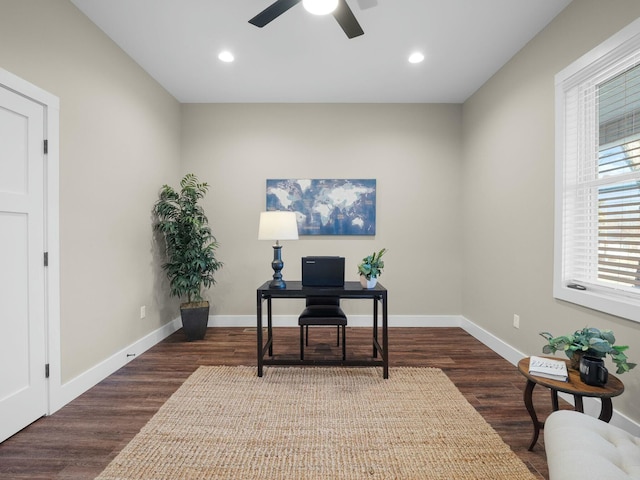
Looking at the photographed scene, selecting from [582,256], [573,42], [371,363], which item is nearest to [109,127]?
[371,363]

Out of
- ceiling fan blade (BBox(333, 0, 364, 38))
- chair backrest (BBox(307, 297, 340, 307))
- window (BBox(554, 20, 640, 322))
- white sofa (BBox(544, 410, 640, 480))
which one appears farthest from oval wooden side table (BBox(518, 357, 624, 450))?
ceiling fan blade (BBox(333, 0, 364, 38))

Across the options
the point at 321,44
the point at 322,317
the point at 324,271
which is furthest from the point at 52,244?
the point at 321,44

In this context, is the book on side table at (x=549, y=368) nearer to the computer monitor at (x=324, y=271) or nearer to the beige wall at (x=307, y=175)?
the beige wall at (x=307, y=175)

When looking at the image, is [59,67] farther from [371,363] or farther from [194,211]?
[371,363]

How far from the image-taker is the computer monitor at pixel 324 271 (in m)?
2.78

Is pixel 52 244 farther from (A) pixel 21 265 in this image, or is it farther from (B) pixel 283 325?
(B) pixel 283 325

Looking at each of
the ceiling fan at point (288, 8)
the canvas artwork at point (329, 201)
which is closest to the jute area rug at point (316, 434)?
the canvas artwork at point (329, 201)

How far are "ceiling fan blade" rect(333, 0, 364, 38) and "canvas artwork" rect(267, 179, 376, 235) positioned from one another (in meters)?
2.03

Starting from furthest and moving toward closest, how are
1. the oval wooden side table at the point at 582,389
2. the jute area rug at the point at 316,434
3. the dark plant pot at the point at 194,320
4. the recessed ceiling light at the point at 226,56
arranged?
1. the dark plant pot at the point at 194,320
2. the recessed ceiling light at the point at 226,56
3. the jute area rug at the point at 316,434
4. the oval wooden side table at the point at 582,389

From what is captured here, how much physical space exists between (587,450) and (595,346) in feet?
2.26

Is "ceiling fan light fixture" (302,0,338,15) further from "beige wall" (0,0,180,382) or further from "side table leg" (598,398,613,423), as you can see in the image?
"side table leg" (598,398,613,423)

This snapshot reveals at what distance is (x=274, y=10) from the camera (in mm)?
2039

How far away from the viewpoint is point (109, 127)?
2.82 m

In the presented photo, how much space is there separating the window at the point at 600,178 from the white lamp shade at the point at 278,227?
2097mm
